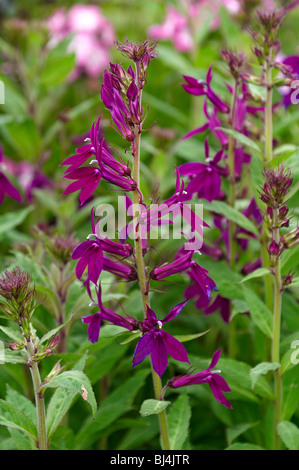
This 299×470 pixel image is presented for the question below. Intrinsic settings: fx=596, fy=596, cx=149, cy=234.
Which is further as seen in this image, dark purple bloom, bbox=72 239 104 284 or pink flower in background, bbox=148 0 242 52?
pink flower in background, bbox=148 0 242 52

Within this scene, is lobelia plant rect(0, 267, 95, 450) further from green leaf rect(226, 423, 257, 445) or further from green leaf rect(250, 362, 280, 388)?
green leaf rect(226, 423, 257, 445)

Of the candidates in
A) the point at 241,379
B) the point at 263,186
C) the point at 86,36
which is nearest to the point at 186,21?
the point at 86,36

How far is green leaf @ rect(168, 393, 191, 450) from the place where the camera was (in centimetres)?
119

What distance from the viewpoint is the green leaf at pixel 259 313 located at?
4.02ft

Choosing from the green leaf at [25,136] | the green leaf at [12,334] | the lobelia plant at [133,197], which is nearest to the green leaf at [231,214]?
the lobelia plant at [133,197]

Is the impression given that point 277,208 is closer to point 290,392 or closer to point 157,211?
point 157,211

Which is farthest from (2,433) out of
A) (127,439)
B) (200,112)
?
(200,112)

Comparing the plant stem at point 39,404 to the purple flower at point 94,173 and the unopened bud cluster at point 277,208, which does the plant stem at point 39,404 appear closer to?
the purple flower at point 94,173

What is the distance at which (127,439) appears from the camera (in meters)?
1.45

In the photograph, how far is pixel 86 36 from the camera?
122 inches

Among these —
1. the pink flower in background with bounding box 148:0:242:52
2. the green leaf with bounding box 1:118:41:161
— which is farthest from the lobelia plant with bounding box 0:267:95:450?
the pink flower in background with bounding box 148:0:242:52

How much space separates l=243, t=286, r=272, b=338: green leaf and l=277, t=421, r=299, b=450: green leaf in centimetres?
18

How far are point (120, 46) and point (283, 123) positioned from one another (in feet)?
2.75
